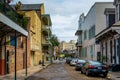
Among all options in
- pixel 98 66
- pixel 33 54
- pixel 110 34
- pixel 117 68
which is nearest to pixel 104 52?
pixel 110 34

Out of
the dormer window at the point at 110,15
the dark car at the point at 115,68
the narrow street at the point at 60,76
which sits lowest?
the narrow street at the point at 60,76

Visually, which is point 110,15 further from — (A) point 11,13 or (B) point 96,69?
(A) point 11,13

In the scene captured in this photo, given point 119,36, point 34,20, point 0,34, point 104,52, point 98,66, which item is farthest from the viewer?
point 34,20

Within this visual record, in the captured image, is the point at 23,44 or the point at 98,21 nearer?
the point at 23,44

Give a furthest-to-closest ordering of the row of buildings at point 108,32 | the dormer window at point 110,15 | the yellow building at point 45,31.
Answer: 1. the yellow building at point 45,31
2. the dormer window at point 110,15
3. the row of buildings at point 108,32

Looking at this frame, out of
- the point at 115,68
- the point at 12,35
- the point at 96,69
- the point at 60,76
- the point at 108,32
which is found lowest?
the point at 60,76

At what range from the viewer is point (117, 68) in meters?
35.1

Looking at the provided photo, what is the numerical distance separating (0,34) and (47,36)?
64.4 meters

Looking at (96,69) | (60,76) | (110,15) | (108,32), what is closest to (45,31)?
(110,15)

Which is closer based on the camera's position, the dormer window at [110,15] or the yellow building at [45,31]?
the dormer window at [110,15]

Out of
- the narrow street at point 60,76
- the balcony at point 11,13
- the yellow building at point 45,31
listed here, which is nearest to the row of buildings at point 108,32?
the narrow street at point 60,76

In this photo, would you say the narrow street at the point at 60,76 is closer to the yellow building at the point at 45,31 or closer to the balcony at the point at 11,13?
the balcony at the point at 11,13

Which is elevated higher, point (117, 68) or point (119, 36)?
point (119, 36)

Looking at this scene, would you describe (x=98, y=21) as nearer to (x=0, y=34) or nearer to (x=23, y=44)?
(x=23, y=44)
